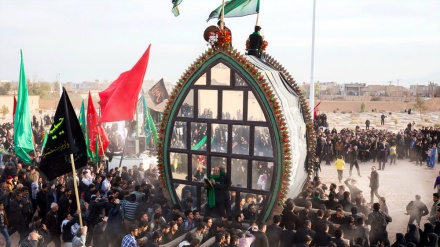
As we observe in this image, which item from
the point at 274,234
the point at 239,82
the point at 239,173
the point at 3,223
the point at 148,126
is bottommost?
the point at 3,223

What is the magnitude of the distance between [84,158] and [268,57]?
16.6ft

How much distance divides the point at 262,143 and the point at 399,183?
412 inches

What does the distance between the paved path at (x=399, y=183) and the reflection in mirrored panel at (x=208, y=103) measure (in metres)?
5.33

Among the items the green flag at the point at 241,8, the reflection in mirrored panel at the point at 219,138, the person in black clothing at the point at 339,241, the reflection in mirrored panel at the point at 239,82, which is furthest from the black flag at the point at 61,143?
the person in black clothing at the point at 339,241

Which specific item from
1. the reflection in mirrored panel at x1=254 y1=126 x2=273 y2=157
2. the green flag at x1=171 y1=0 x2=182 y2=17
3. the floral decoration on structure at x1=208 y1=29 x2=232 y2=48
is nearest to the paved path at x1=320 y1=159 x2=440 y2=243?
the reflection in mirrored panel at x1=254 y1=126 x2=273 y2=157

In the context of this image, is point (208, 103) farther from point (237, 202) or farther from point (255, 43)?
point (237, 202)

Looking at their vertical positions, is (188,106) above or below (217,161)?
above

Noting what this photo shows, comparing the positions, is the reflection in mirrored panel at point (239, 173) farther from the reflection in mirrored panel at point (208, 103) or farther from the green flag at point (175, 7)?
the green flag at point (175, 7)

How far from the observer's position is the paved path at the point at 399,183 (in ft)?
47.0

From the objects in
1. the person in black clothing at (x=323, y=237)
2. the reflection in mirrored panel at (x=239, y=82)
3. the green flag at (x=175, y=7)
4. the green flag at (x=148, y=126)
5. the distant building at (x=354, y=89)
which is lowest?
the person in black clothing at (x=323, y=237)

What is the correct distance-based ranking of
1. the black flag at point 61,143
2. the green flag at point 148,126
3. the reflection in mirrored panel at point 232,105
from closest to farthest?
the black flag at point 61,143, the reflection in mirrored panel at point 232,105, the green flag at point 148,126

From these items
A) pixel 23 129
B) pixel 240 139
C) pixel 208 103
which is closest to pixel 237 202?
pixel 240 139

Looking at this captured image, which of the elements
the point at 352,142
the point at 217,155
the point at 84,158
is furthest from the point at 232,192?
the point at 352,142

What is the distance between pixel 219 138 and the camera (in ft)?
36.3
